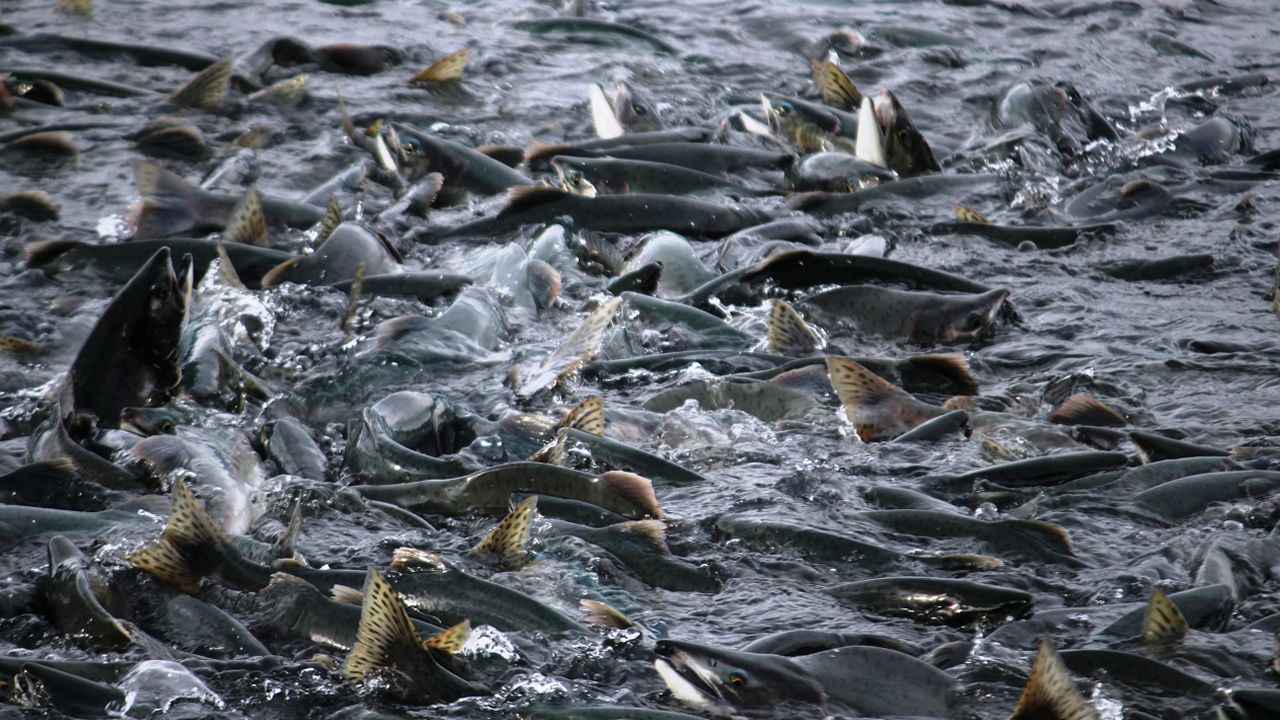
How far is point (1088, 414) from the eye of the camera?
14.4 ft

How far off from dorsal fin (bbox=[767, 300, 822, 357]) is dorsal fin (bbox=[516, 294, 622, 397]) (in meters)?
0.65

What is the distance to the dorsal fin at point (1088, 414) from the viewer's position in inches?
172

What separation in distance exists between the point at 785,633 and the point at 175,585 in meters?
1.57

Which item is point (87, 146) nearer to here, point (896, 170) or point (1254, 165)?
point (896, 170)

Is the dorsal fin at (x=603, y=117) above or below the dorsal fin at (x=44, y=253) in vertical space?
above

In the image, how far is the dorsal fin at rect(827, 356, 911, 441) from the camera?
14.3ft

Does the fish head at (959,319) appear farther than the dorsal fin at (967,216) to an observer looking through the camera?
No

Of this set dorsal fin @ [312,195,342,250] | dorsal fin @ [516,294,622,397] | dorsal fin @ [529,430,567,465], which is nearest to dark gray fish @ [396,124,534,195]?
dorsal fin @ [312,195,342,250]

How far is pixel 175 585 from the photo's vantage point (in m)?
3.33

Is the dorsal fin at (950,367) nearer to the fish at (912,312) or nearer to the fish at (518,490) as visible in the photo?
the fish at (912,312)

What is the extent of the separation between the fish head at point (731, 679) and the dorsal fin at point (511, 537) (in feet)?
2.25

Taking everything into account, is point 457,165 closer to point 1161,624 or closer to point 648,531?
point 648,531

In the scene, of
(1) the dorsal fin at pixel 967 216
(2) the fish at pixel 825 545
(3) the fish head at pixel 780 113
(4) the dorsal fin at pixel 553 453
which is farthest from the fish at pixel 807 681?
(3) the fish head at pixel 780 113

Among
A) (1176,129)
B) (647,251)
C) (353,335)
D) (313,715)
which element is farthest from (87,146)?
(1176,129)
